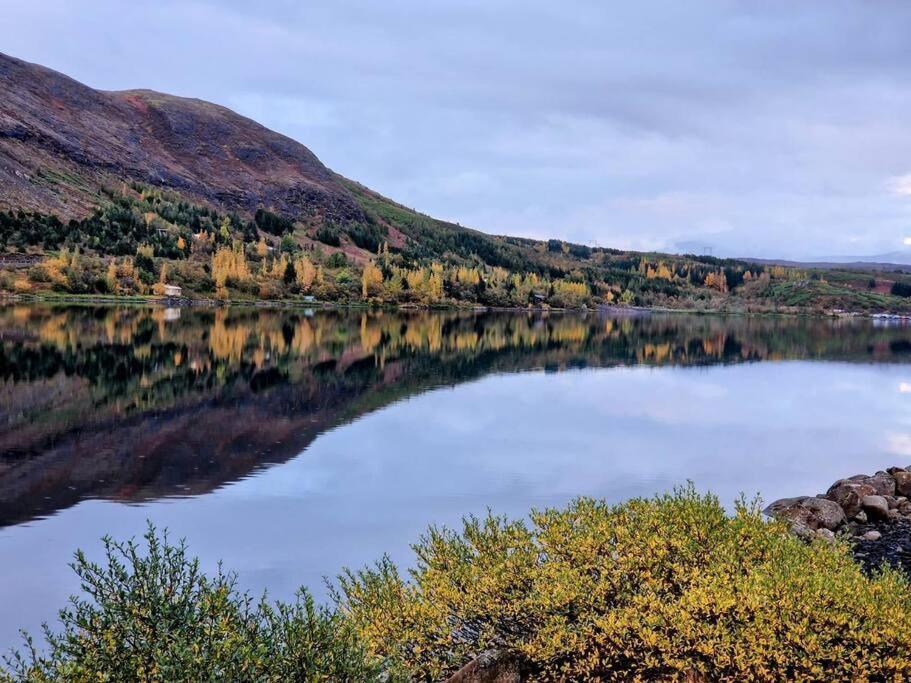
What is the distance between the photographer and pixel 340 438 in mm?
22219

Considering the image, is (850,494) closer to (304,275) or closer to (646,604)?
(646,604)

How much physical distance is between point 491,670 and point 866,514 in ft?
36.8

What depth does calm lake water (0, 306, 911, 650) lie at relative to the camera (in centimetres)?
1330

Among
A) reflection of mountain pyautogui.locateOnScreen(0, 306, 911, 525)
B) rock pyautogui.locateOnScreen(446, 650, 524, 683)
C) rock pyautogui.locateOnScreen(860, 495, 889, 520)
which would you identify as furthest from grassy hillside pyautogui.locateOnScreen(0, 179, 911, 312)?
rock pyautogui.locateOnScreen(446, 650, 524, 683)

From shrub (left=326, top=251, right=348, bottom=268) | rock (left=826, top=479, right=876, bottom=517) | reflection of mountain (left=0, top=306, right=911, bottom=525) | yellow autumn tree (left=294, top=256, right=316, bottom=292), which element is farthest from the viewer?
shrub (left=326, top=251, right=348, bottom=268)

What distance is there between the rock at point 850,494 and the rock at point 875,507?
0.45ft

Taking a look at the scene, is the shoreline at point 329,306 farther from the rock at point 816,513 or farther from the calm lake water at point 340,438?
the rock at point 816,513

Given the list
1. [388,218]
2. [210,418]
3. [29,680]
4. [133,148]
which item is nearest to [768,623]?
[29,680]

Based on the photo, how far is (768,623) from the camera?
20.1 ft

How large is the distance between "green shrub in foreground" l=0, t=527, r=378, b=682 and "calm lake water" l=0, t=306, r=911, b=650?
4741 mm

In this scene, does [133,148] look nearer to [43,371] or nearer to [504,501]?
[43,371]

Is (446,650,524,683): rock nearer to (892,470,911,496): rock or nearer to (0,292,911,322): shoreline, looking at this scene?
(892,470,911,496): rock

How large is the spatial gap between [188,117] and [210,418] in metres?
164

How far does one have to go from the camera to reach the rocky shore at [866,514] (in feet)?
41.4
